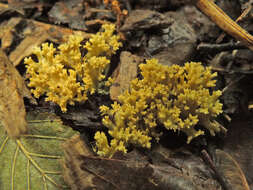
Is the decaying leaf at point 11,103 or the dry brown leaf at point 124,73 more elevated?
the dry brown leaf at point 124,73

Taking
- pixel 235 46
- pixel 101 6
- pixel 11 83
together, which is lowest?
pixel 11 83

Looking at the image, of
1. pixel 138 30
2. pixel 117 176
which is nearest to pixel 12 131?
pixel 117 176

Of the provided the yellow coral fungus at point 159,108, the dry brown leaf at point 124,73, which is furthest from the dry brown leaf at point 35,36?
the yellow coral fungus at point 159,108

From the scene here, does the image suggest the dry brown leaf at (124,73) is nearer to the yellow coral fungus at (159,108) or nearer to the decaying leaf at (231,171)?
the yellow coral fungus at (159,108)

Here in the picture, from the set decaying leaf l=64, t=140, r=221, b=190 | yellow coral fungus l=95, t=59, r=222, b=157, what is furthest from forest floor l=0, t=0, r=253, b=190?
yellow coral fungus l=95, t=59, r=222, b=157

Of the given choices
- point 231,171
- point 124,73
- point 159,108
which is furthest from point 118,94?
point 231,171

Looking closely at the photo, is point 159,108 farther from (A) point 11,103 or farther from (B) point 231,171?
(A) point 11,103

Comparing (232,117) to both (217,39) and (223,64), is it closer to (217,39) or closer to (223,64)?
(223,64)
